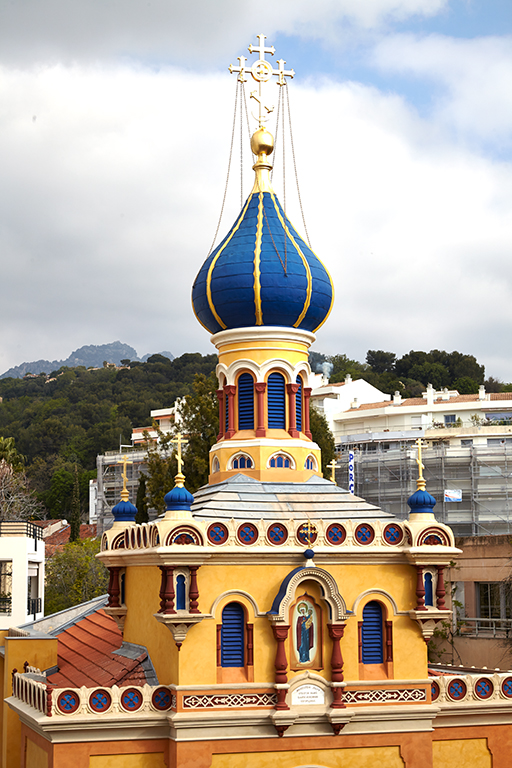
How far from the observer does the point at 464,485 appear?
48562 millimetres

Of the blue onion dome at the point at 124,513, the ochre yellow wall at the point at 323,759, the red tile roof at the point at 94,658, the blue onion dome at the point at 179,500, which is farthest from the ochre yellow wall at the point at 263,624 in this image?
the blue onion dome at the point at 124,513

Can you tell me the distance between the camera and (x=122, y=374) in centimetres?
12656

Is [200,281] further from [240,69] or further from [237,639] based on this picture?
[237,639]

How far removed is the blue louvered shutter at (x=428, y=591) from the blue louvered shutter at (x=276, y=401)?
520cm

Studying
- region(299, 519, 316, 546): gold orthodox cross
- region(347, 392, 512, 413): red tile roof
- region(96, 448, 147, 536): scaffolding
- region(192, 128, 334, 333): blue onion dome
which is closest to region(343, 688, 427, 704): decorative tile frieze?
region(299, 519, 316, 546): gold orthodox cross

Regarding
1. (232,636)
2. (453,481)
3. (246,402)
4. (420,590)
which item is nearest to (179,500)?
(232,636)

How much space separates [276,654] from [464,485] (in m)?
32.7

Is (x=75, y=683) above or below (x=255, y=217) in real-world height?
below

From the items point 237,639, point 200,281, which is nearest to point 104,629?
point 237,639

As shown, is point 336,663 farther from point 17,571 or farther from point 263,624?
point 17,571

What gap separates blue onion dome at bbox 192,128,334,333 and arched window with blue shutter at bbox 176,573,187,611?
719 centimetres

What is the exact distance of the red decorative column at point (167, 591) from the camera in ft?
55.5

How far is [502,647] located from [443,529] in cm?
1562

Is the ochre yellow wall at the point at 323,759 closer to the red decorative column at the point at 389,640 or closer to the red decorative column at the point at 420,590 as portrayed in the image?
the red decorative column at the point at 389,640
